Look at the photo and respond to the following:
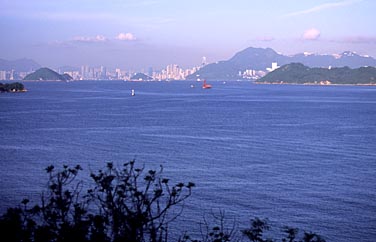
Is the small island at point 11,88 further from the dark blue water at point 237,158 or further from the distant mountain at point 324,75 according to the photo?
the distant mountain at point 324,75

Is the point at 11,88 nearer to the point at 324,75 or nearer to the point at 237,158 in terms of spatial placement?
the point at 237,158

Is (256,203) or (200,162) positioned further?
(200,162)

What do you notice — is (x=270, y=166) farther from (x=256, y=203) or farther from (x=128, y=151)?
(x=128, y=151)

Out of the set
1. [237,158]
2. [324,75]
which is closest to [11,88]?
[237,158]

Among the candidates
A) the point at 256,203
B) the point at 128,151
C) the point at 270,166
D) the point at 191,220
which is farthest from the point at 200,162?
the point at 191,220

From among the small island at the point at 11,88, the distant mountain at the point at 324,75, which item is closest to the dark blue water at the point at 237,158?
the small island at the point at 11,88

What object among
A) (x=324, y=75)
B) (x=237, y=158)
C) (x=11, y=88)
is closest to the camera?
(x=237, y=158)
